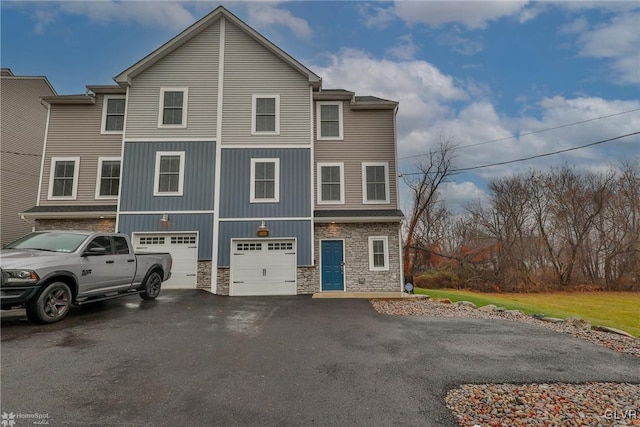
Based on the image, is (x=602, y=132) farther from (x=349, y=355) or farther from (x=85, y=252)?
(x=85, y=252)

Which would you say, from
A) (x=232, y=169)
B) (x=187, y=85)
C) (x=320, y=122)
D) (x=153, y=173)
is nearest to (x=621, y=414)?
(x=232, y=169)

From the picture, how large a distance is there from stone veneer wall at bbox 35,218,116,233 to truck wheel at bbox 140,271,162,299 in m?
4.92

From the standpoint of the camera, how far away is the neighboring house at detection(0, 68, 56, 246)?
1495 cm

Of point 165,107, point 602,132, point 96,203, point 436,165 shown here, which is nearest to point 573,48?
point 602,132

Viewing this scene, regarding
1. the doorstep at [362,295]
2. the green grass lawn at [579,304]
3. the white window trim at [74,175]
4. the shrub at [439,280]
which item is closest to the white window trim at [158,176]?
the white window trim at [74,175]

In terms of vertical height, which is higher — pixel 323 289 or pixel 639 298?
pixel 323 289

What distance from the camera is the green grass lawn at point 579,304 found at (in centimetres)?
1107

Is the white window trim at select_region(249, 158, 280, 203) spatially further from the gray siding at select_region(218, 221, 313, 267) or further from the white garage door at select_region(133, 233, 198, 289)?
the white garage door at select_region(133, 233, 198, 289)

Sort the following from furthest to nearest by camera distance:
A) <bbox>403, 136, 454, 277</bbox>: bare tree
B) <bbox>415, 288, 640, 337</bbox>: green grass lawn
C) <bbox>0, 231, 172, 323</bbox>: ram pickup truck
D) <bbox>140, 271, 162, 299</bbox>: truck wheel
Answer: <bbox>403, 136, 454, 277</bbox>: bare tree < <bbox>415, 288, 640, 337</bbox>: green grass lawn < <bbox>140, 271, 162, 299</bbox>: truck wheel < <bbox>0, 231, 172, 323</bbox>: ram pickup truck

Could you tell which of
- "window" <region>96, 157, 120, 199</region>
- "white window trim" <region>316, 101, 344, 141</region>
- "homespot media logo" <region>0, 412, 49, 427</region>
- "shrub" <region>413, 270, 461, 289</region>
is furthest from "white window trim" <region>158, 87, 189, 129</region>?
"shrub" <region>413, 270, 461, 289</region>

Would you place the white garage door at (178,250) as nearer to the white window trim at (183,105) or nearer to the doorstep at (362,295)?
the white window trim at (183,105)

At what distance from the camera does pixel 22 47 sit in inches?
555

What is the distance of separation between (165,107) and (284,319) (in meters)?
10.3

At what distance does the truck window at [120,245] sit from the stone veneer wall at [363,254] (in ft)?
22.1
